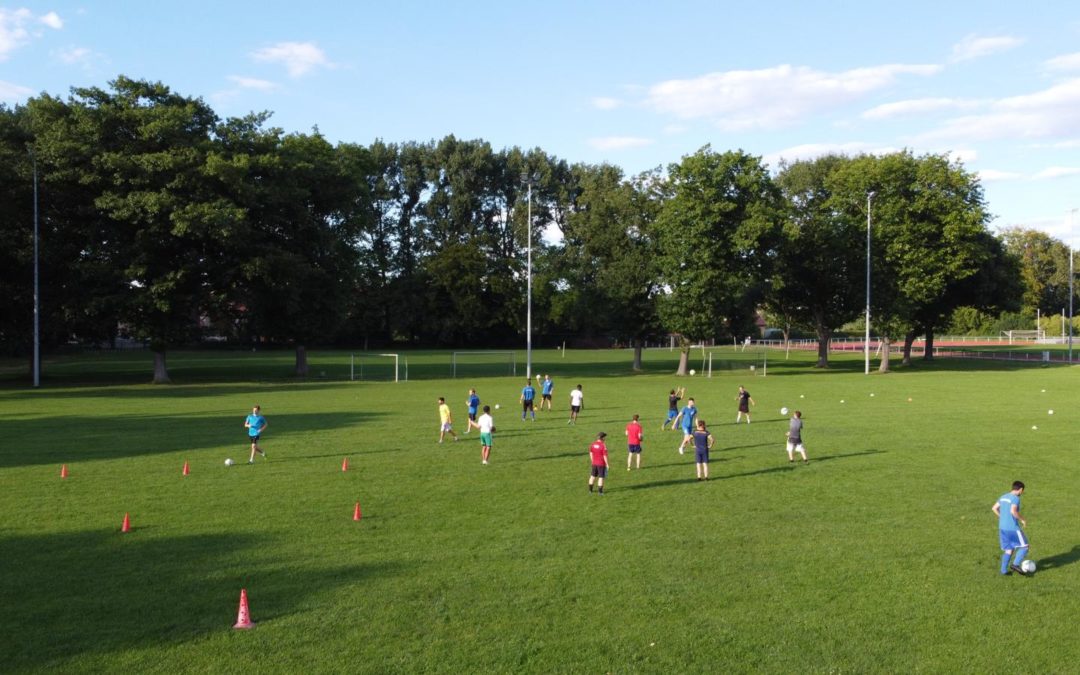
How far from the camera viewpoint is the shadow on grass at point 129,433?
2239 centimetres

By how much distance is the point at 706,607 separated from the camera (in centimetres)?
1062

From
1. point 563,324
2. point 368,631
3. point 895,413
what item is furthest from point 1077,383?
point 563,324

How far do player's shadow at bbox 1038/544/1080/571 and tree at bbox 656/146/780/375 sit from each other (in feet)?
156

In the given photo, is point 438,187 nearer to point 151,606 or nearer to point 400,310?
point 400,310

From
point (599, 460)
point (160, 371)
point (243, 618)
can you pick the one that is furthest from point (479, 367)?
point (243, 618)

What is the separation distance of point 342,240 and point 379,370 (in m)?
12.4

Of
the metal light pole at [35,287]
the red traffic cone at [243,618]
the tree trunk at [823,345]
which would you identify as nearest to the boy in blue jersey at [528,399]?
the red traffic cone at [243,618]

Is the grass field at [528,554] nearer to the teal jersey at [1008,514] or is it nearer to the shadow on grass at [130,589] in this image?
the shadow on grass at [130,589]

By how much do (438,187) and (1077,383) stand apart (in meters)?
79.2

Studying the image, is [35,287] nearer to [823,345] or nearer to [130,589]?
[130,589]

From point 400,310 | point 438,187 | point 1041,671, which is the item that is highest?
point 438,187

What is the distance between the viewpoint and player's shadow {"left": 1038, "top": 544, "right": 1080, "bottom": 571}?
12406mm

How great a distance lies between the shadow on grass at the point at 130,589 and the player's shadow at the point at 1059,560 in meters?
9.79

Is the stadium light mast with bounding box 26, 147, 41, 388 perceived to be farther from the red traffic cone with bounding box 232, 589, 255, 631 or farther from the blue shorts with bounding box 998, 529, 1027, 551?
the blue shorts with bounding box 998, 529, 1027, 551
